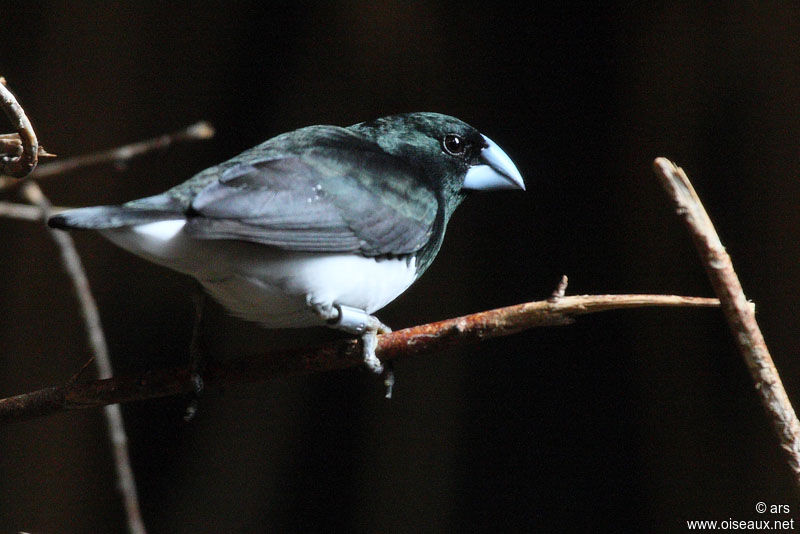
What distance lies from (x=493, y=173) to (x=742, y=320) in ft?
3.06

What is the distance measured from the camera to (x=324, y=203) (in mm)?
1516

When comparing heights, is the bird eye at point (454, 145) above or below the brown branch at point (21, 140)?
above

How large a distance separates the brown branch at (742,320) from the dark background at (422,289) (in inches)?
59.2

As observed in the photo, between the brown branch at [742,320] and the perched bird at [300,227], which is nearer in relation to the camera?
the brown branch at [742,320]

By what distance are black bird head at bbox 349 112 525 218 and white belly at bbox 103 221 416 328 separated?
0.34 m

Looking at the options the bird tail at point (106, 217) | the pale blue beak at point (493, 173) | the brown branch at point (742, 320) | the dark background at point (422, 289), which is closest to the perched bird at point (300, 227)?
the bird tail at point (106, 217)

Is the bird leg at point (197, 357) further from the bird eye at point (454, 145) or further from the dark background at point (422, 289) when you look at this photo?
the dark background at point (422, 289)

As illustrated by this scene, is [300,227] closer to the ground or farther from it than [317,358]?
farther from it

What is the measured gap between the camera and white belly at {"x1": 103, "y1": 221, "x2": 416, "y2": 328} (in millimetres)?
1309

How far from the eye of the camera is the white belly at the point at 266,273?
1309mm

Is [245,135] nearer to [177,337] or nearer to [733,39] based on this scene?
[177,337]

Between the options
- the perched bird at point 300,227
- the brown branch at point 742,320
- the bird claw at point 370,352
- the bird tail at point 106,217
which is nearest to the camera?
the brown branch at point 742,320

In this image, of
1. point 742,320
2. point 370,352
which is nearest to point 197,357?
point 370,352

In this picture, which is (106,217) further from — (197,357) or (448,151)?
(448,151)
